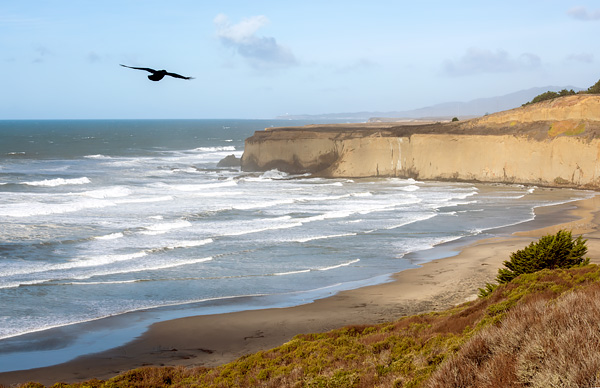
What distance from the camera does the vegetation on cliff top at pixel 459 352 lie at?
22.8ft

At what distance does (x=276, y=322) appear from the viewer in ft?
56.6

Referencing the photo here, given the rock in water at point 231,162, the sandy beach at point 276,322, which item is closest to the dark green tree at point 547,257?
the sandy beach at point 276,322

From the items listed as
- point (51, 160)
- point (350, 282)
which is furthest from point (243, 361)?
point (51, 160)

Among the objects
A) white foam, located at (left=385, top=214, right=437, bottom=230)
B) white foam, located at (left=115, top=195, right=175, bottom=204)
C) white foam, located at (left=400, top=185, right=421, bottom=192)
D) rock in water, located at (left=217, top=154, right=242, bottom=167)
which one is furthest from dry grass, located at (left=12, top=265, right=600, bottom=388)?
rock in water, located at (left=217, top=154, right=242, bottom=167)

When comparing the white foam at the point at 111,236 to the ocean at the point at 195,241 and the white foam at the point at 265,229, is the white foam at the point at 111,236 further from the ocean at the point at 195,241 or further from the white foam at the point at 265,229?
the white foam at the point at 265,229

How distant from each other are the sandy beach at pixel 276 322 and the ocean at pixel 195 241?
2.44 feet

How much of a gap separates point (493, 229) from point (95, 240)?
19718 mm

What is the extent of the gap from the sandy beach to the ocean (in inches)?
29.3

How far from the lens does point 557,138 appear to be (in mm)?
53531

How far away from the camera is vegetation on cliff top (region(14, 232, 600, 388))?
6.95 metres

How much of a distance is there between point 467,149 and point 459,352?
52.7m

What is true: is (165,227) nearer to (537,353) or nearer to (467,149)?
(537,353)

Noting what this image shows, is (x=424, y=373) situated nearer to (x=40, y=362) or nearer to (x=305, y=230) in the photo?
(x=40, y=362)

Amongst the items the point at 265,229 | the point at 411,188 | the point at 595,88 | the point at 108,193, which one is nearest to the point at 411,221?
the point at 265,229
